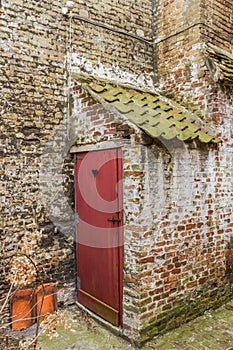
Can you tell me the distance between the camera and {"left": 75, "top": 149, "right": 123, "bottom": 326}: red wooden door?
374cm

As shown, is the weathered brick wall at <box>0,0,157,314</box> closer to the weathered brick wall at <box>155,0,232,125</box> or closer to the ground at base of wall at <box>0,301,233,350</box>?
the ground at base of wall at <box>0,301,233,350</box>

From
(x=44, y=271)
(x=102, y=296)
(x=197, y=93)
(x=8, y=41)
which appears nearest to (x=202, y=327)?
(x=102, y=296)

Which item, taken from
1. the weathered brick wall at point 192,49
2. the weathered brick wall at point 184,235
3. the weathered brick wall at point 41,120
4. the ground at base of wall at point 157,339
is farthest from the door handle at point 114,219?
the weathered brick wall at point 192,49

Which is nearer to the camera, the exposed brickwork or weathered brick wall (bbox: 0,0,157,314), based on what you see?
the exposed brickwork

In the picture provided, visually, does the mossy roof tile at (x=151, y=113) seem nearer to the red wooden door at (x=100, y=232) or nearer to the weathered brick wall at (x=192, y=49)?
the weathered brick wall at (x=192, y=49)

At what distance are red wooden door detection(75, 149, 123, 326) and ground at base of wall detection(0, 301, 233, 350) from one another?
22 centimetres

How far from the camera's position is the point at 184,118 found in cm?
421

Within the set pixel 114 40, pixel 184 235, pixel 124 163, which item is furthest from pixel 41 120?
pixel 184 235

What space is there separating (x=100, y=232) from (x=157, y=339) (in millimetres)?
1462

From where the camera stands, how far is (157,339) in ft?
11.9

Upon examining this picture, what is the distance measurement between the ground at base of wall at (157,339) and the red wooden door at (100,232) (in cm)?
22

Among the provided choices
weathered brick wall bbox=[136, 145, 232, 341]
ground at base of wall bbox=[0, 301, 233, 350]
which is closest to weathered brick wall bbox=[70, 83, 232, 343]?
weathered brick wall bbox=[136, 145, 232, 341]

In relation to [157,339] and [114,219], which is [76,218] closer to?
[114,219]

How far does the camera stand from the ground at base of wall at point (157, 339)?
3.49m
